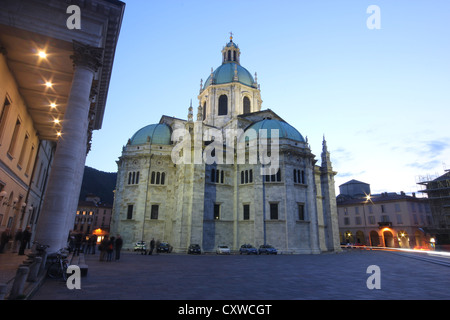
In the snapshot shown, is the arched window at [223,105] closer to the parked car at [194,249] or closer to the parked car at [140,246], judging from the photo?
the parked car at [194,249]

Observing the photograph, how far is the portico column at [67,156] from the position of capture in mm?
9664

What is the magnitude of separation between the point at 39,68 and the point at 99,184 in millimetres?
136028

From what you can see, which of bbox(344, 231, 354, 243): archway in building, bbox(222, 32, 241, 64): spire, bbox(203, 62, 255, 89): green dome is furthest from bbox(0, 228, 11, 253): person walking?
bbox(344, 231, 354, 243): archway in building

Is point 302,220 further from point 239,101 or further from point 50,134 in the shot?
point 50,134

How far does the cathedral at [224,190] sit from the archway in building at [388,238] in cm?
2259

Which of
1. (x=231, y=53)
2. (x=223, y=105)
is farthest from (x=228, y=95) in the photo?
(x=231, y=53)

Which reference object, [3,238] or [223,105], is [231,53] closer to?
[223,105]

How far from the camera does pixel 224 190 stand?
36.5 meters

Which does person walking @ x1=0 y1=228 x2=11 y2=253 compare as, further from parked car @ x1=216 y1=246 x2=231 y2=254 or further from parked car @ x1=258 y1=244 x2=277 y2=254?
parked car @ x1=258 y1=244 x2=277 y2=254

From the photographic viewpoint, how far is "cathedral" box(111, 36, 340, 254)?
3353 cm

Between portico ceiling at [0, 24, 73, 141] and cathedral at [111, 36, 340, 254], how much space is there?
1915cm

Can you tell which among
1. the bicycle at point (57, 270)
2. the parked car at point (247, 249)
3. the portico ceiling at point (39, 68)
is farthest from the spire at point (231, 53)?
the bicycle at point (57, 270)

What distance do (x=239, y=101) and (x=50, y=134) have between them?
31.3 meters
